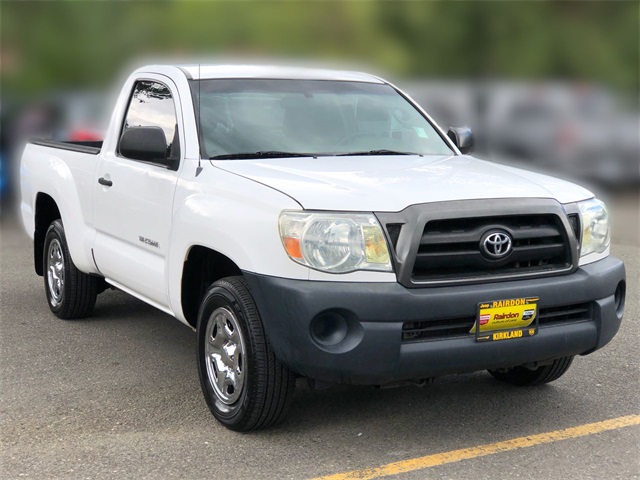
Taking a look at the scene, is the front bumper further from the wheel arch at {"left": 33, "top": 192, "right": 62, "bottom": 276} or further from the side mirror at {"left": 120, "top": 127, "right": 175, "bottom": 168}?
the wheel arch at {"left": 33, "top": 192, "right": 62, "bottom": 276}

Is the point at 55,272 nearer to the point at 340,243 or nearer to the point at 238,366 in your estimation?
the point at 238,366

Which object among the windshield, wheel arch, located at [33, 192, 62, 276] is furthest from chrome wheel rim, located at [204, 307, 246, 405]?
wheel arch, located at [33, 192, 62, 276]

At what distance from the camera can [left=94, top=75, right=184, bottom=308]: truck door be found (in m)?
5.41

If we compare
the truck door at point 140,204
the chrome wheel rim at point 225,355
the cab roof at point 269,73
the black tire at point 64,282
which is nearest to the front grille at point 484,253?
the chrome wheel rim at point 225,355

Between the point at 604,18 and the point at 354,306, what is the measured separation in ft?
25.1

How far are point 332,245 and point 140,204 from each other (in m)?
1.79

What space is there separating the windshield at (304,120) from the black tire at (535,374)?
1.43 metres

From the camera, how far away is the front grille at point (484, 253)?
172 inches

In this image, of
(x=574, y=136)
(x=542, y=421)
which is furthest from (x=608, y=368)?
(x=574, y=136)

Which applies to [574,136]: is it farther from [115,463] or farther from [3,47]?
[115,463]

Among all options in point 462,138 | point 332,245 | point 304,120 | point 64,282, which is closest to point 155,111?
point 304,120

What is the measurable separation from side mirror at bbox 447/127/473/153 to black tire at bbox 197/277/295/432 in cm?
224

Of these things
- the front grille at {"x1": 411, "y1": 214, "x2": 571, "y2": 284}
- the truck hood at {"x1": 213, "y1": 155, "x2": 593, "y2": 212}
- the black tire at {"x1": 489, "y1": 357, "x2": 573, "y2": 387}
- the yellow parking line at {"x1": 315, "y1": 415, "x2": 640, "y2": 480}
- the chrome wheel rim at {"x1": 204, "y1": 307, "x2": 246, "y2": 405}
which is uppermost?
the truck hood at {"x1": 213, "y1": 155, "x2": 593, "y2": 212}

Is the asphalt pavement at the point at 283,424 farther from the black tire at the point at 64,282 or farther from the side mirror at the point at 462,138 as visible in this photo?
the side mirror at the point at 462,138
